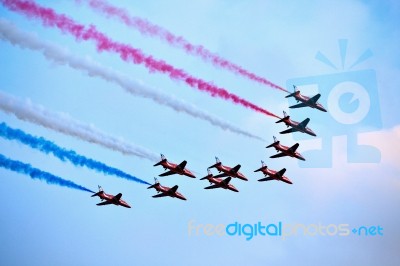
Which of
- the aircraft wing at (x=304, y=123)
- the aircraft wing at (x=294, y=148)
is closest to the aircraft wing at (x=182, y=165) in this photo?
the aircraft wing at (x=294, y=148)

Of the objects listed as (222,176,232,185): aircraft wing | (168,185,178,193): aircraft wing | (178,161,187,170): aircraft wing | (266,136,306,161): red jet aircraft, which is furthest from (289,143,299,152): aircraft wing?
(168,185,178,193): aircraft wing

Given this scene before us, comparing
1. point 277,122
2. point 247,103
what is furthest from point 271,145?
point 247,103

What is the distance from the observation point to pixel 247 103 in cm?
5725

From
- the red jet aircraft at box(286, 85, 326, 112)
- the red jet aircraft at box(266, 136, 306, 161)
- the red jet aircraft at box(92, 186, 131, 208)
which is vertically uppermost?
the red jet aircraft at box(286, 85, 326, 112)

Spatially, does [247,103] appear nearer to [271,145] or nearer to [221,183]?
[271,145]

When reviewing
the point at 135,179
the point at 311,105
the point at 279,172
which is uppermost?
the point at 311,105

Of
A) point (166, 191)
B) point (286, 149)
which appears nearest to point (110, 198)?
point (166, 191)

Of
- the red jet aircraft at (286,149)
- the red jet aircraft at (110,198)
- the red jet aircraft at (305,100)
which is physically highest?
the red jet aircraft at (305,100)

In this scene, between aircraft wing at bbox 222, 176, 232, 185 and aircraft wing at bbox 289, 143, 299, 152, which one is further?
aircraft wing at bbox 222, 176, 232, 185

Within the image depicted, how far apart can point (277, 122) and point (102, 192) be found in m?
16.2

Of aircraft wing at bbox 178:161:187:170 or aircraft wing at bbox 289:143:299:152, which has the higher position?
aircraft wing at bbox 289:143:299:152

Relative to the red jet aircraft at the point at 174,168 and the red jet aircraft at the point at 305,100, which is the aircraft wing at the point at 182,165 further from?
the red jet aircraft at the point at 305,100

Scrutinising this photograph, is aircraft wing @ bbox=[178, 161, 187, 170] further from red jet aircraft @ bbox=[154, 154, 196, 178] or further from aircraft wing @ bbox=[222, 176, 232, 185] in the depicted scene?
aircraft wing @ bbox=[222, 176, 232, 185]

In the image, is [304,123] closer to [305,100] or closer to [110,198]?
[305,100]
